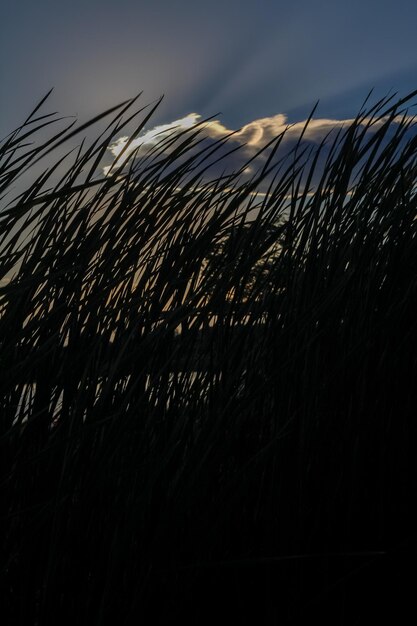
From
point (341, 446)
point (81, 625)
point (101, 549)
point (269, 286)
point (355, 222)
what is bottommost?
→ point (81, 625)

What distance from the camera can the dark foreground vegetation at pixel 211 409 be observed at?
0.96 m

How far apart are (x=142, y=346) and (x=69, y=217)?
1.66 feet

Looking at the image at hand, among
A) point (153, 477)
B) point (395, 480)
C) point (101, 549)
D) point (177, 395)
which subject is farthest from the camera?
point (395, 480)

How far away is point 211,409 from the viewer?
3.40ft

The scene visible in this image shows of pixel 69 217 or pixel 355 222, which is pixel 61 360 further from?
pixel 355 222

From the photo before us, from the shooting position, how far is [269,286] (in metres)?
1.29

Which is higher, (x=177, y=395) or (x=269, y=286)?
(x=269, y=286)

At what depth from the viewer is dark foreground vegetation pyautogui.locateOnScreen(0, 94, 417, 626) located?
96 centimetres

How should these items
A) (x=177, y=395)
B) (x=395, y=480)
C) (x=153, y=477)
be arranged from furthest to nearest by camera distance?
(x=395, y=480), (x=177, y=395), (x=153, y=477)

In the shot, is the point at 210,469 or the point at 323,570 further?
the point at 323,570

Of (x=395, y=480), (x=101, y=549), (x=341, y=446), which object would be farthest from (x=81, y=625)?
(x=395, y=480)

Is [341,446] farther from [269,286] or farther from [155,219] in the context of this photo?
[155,219]

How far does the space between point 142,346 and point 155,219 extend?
1.39 feet

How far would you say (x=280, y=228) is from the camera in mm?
1204
